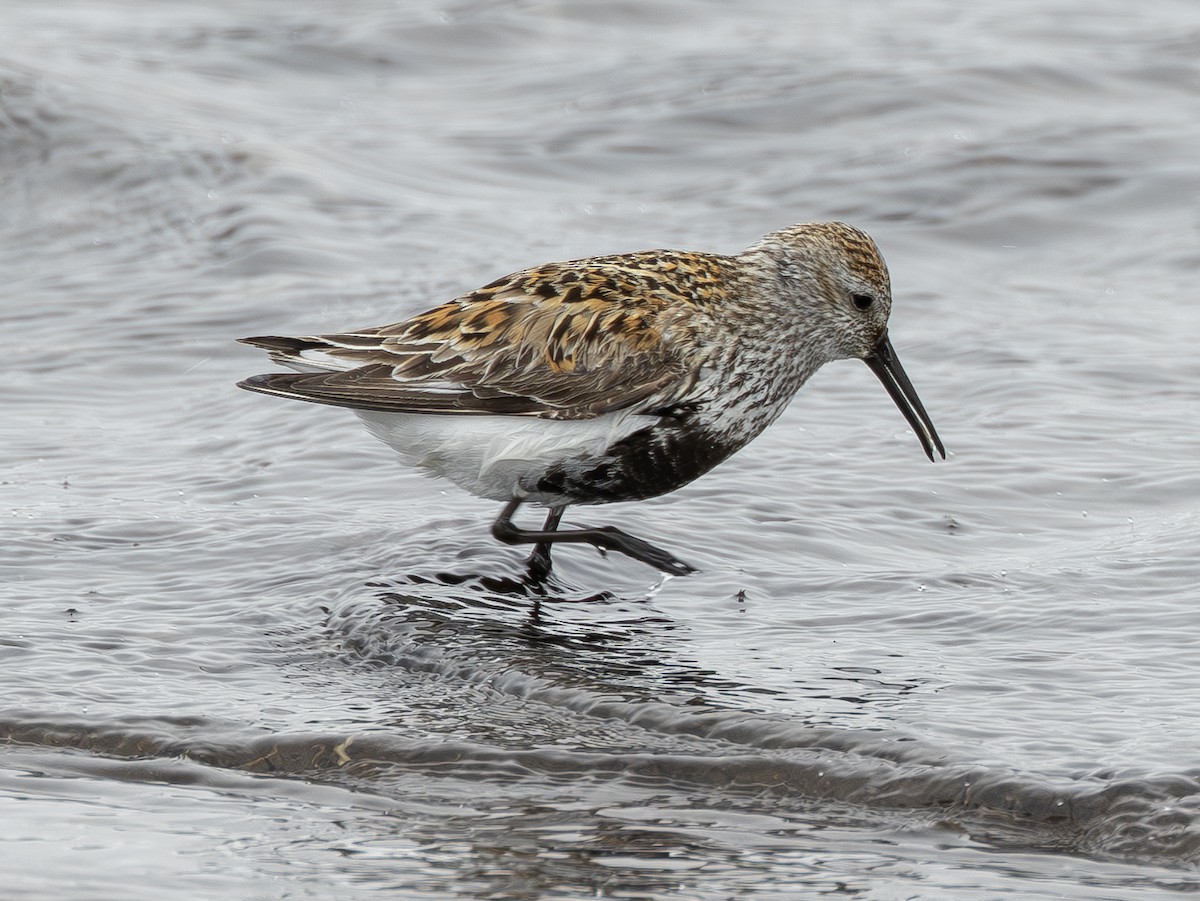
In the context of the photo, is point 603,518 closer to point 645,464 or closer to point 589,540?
point 589,540

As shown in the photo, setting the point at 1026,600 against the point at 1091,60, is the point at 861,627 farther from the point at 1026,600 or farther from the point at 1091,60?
the point at 1091,60

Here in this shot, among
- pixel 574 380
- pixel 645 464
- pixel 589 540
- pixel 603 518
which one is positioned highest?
pixel 574 380

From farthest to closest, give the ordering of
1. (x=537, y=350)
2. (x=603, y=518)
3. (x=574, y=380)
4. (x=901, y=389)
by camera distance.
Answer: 1. (x=603, y=518)
2. (x=901, y=389)
3. (x=537, y=350)
4. (x=574, y=380)

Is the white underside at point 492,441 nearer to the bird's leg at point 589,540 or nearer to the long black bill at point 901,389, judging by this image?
the bird's leg at point 589,540

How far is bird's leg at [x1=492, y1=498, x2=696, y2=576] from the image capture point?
6.34 m

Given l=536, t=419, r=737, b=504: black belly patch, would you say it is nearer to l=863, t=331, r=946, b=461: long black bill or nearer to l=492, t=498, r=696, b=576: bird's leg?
l=492, t=498, r=696, b=576: bird's leg

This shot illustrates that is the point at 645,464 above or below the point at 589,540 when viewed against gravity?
above

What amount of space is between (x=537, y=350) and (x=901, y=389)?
1654mm

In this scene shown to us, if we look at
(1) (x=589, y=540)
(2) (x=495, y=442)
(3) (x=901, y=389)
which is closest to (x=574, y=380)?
(2) (x=495, y=442)

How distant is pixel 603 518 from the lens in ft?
24.1

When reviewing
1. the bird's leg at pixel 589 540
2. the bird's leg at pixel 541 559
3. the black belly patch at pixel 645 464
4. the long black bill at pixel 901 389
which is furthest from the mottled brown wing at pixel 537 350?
the long black bill at pixel 901 389

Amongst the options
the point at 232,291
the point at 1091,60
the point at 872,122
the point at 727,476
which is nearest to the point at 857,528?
the point at 727,476

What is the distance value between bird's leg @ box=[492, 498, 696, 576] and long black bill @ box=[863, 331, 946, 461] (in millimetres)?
1271

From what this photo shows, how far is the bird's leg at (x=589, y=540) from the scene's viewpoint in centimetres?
634
